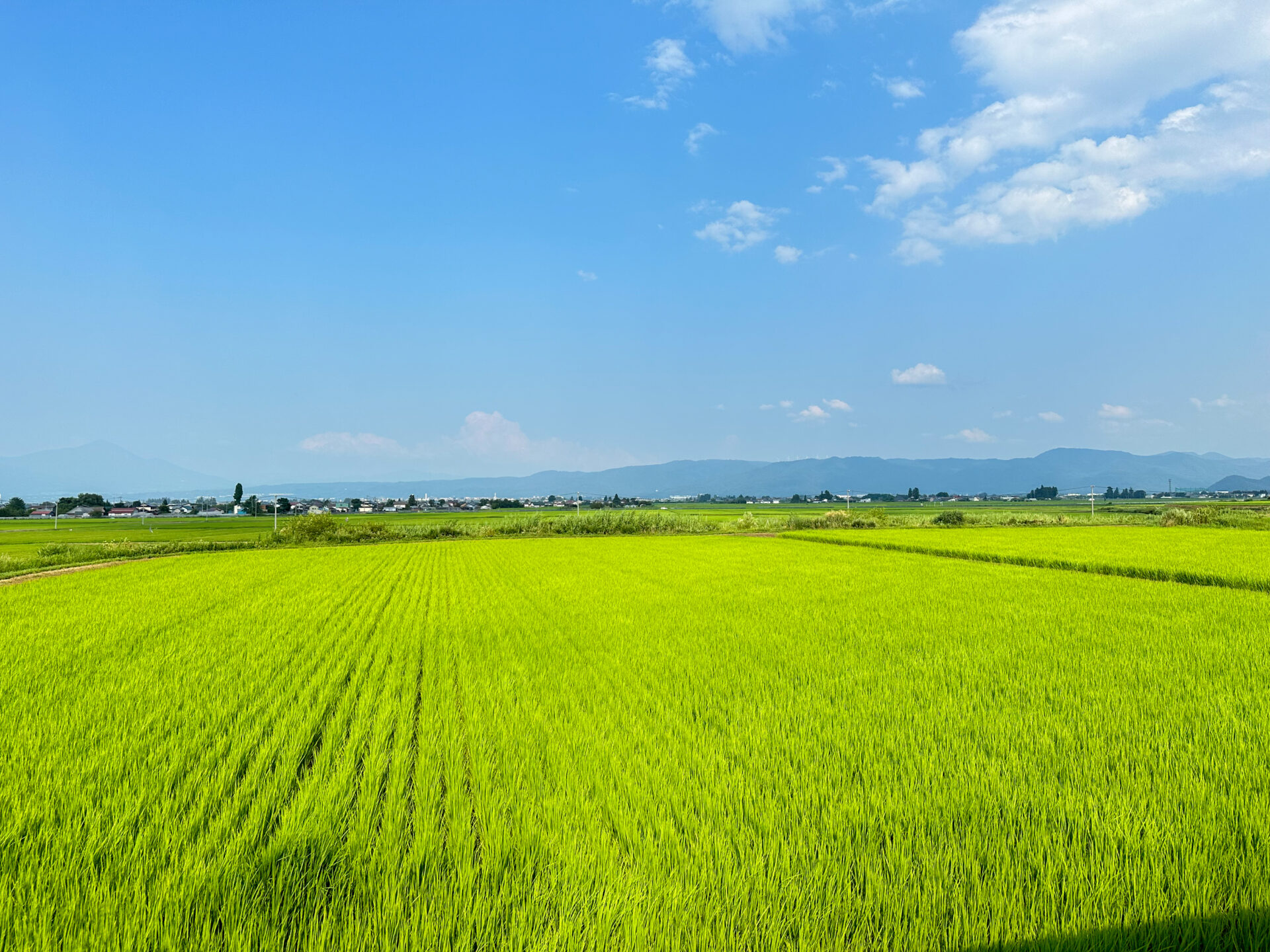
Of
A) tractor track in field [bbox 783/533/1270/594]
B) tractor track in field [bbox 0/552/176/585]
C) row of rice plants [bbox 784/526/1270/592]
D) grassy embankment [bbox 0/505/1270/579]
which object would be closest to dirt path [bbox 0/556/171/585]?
tractor track in field [bbox 0/552/176/585]

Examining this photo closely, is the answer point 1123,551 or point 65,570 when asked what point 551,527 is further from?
point 1123,551

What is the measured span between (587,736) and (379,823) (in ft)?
5.13

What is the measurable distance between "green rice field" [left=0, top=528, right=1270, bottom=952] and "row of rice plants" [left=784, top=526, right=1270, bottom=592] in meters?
7.49

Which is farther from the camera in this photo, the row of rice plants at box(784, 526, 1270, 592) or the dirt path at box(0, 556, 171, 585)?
the dirt path at box(0, 556, 171, 585)

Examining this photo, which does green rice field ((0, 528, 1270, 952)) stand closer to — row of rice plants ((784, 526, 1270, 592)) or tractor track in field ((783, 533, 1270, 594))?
tractor track in field ((783, 533, 1270, 594))

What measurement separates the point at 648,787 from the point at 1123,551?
23.8m

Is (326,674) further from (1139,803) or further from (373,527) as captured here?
(373,527)

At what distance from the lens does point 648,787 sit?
3.74m

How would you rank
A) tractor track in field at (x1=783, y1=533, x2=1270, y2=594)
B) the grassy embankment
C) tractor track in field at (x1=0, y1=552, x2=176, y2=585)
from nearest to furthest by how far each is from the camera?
tractor track in field at (x1=783, y1=533, x2=1270, y2=594), tractor track in field at (x1=0, y1=552, x2=176, y2=585), the grassy embankment

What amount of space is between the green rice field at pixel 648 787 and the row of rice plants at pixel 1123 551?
7494 millimetres

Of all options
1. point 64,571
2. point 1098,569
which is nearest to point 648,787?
point 1098,569

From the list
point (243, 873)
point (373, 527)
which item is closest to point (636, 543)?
point (373, 527)

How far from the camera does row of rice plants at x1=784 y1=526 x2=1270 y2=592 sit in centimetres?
1522

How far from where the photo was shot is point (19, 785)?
13.0 ft
